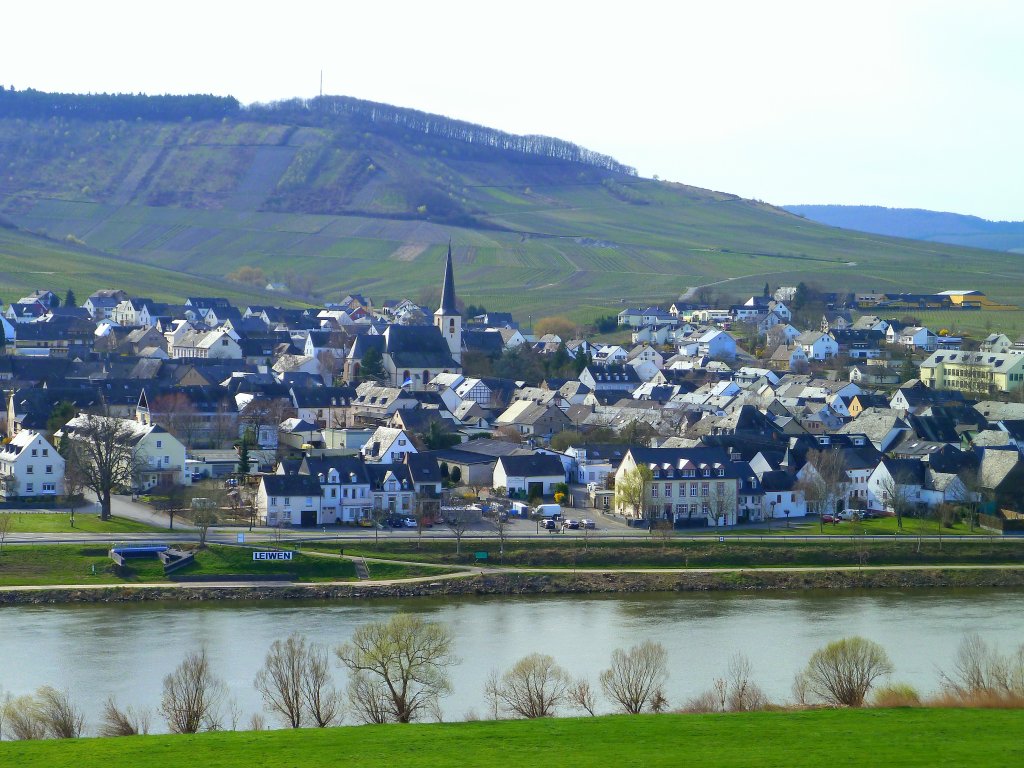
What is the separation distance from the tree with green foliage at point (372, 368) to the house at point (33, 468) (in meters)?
18.2

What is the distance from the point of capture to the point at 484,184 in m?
120

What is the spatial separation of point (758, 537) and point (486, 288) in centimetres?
5815

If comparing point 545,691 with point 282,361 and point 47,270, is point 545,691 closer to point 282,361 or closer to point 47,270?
point 282,361

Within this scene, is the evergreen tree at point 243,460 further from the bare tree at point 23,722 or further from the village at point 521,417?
the bare tree at point 23,722

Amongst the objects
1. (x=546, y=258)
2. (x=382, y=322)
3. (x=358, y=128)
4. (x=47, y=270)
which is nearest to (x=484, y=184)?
(x=358, y=128)

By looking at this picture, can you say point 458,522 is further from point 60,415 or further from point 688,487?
point 60,415

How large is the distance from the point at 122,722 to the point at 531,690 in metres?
4.40

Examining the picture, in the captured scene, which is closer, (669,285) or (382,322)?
(382,322)

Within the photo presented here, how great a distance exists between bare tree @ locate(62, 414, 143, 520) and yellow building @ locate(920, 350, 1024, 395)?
85.1ft

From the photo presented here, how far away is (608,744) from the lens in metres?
14.6

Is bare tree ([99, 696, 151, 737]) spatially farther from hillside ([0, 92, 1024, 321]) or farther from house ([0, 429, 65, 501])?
hillside ([0, 92, 1024, 321])

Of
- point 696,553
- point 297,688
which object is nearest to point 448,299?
point 696,553

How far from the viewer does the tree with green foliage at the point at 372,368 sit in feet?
159

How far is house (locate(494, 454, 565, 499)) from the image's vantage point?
31.3m
